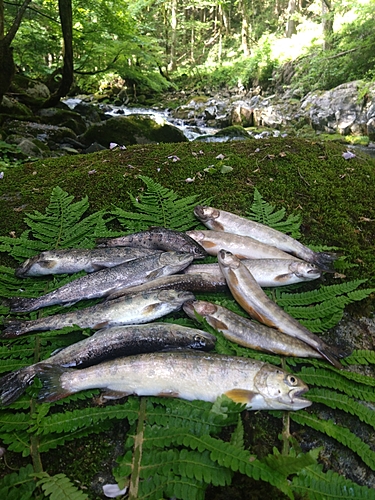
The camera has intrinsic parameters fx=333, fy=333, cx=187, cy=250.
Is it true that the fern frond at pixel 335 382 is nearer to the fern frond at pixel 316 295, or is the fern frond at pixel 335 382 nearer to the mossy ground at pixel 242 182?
the fern frond at pixel 316 295

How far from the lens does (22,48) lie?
1198 cm

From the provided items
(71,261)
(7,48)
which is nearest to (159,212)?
(71,261)

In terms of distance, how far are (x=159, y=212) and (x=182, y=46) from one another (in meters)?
43.0

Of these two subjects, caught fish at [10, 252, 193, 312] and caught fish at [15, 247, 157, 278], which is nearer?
caught fish at [10, 252, 193, 312]

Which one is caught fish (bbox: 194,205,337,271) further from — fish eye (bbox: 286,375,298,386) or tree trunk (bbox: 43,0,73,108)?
tree trunk (bbox: 43,0,73,108)

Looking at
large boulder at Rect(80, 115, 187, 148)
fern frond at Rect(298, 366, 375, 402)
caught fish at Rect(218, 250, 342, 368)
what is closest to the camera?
fern frond at Rect(298, 366, 375, 402)

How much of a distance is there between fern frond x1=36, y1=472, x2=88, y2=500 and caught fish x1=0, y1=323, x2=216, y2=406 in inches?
24.4

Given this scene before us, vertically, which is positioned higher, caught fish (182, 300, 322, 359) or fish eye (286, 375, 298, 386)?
caught fish (182, 300, 322, 359)

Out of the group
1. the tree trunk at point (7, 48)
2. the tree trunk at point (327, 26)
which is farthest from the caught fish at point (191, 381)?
the tree trunk at point (327, 26)

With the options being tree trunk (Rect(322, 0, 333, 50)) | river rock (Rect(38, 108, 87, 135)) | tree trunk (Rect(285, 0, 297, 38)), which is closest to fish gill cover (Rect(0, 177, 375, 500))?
river rock (Rect(38, 108, 87, 135))

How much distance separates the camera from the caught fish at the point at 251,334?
6.76 ft

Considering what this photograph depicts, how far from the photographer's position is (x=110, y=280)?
99.4 inches

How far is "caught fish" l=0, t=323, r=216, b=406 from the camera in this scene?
1.97 meters

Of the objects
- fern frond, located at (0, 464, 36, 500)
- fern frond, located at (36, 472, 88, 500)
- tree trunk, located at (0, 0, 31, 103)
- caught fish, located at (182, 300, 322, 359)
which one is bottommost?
fern frond, located at (0, 464, 36, 500)
